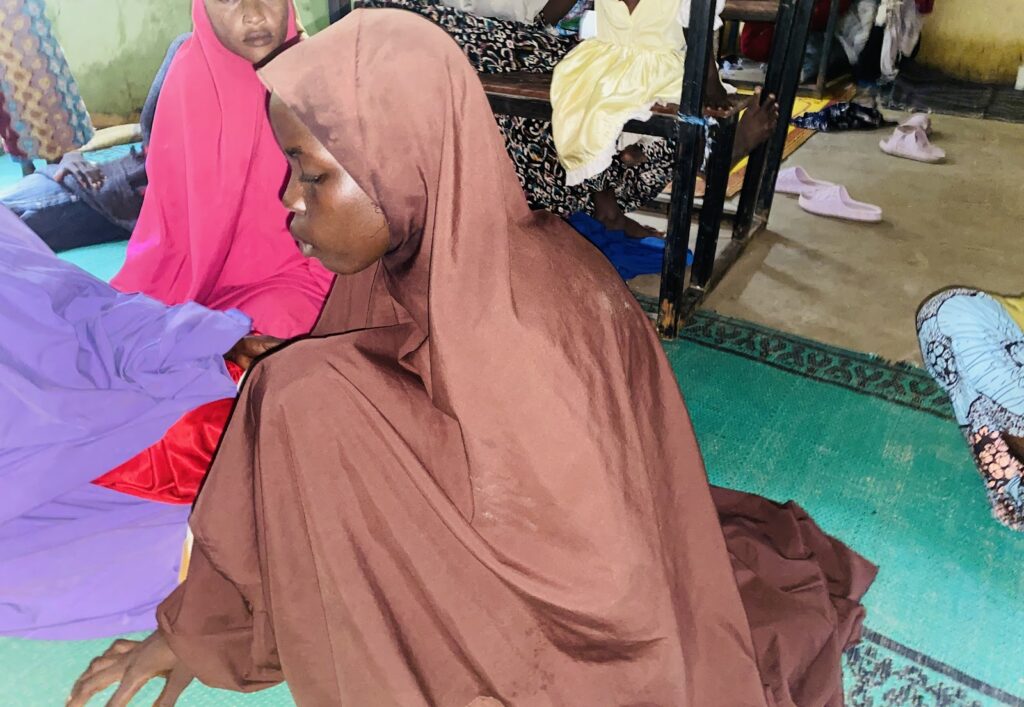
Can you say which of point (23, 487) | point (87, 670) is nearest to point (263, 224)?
point (23, 487)

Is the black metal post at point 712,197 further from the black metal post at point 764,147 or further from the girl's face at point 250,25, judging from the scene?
the girl's face at point 250,25

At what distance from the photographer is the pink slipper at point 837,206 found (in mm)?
3166

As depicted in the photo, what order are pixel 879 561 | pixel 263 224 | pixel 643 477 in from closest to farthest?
pixel 643 477
pixel 879 561
pixel 263 224

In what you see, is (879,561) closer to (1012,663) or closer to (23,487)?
(1012,663)

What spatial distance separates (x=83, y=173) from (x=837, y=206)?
2.90 metres

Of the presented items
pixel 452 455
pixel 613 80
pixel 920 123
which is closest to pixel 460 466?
pixel 452 455

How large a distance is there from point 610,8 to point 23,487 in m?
1.90

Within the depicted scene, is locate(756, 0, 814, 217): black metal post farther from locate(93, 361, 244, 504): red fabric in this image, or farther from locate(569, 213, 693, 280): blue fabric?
locate(93, 361, 244, 504): red fabric

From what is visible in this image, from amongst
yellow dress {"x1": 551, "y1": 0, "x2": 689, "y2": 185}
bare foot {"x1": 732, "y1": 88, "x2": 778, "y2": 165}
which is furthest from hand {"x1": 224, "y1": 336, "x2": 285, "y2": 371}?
bare foot {"x1": 732, "y1": 88, "x2": 778, "y2": 165}

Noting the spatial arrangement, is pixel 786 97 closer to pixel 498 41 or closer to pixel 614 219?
pixel 614 219

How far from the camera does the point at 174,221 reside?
177cm

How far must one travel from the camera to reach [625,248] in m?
2.75

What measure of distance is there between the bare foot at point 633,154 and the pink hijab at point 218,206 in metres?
1.37

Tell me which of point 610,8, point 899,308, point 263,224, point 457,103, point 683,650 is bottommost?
point 899,308
